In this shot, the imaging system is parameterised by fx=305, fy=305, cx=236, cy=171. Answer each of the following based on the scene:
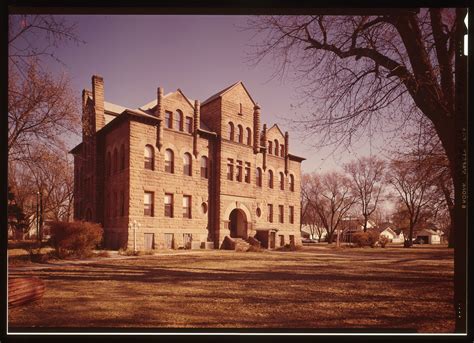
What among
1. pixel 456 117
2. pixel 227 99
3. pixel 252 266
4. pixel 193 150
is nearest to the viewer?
pixel 456 117

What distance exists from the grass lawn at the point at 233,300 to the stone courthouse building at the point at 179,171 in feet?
15.2

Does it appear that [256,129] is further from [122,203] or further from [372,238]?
[372,238]

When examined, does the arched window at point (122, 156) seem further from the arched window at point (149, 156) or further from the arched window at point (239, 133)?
the arched window at point (239, 133)

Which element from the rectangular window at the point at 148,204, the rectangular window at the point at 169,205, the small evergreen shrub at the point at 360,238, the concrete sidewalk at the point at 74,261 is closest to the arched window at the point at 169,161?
the rectangular window at the point at 169,205

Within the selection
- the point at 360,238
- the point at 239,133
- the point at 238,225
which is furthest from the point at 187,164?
the point at 360,238

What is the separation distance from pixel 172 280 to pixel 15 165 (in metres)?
5.53

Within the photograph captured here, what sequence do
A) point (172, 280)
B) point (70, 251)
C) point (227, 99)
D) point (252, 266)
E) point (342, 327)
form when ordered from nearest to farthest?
1. point (342, 327)
2. point (172, 280)
3. point (252, 266)
4. point (70, 251)
5. point (227, 99)

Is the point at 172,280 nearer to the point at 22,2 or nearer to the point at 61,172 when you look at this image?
the point at 61,172

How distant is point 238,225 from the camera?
64.2ft

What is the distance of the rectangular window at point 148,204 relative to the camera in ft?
45.9

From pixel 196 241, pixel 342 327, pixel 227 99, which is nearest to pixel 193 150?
pixel 227 99

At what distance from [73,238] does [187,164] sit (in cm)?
591

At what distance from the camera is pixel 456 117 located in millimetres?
5625

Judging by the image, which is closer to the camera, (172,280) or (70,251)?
(172,280)
